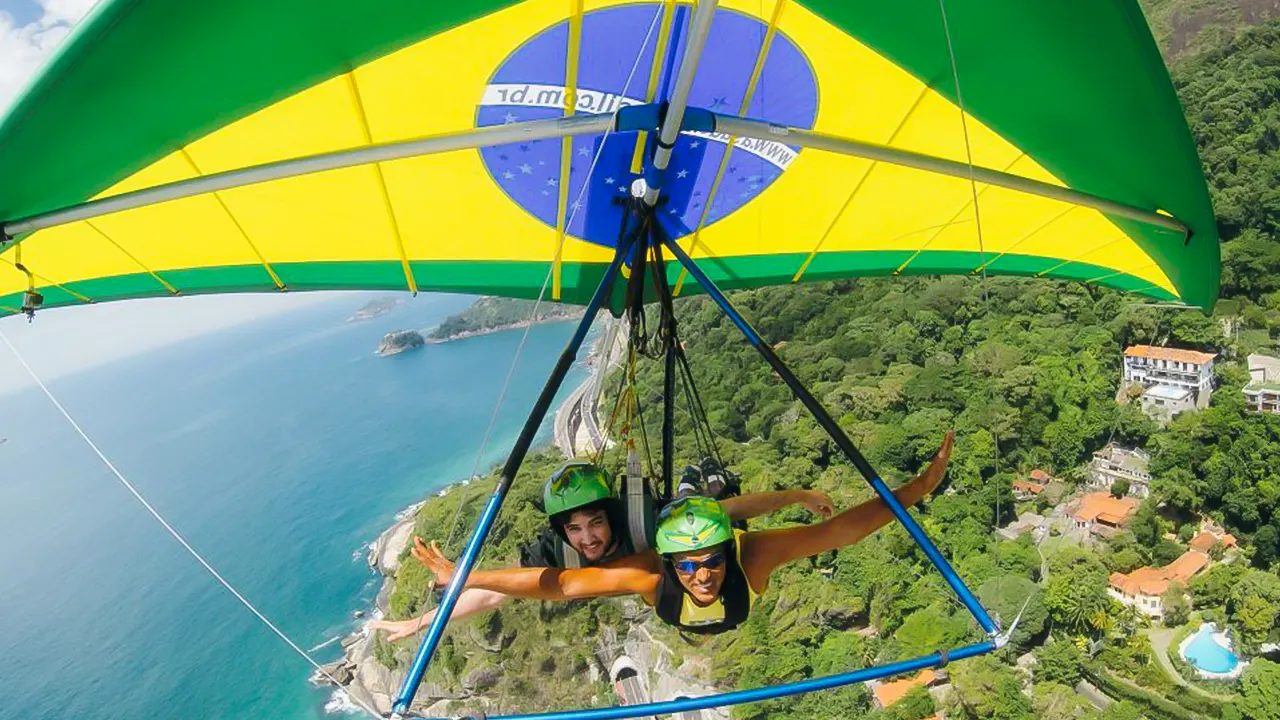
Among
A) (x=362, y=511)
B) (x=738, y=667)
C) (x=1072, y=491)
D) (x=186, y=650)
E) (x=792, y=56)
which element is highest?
(x=792, y=56)

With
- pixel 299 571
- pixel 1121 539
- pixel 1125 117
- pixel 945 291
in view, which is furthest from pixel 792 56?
pixel 299 571

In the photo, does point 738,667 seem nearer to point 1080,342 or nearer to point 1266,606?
point 1266,606

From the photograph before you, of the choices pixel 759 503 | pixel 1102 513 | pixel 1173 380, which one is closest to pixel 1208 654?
pixel 1102 513

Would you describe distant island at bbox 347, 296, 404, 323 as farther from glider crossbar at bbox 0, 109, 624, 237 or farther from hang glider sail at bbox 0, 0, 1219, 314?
glider crossbar at bbox 0, 109, 624, 237

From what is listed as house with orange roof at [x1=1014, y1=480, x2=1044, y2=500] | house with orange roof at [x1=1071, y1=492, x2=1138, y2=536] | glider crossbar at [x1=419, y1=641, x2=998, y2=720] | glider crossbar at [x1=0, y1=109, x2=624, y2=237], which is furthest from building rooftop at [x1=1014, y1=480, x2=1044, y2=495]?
glider crossbar at [x1=0, y1=109, x2=624, y2=237]

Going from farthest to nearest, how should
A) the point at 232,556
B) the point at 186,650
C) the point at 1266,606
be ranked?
the point at 232,556, the point at 186,650, the point at 1266,606

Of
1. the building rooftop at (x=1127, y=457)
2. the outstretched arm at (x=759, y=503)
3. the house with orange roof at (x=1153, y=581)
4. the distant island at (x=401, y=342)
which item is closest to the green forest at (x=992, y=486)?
the house with orange roof at (x=1153, y=581)
